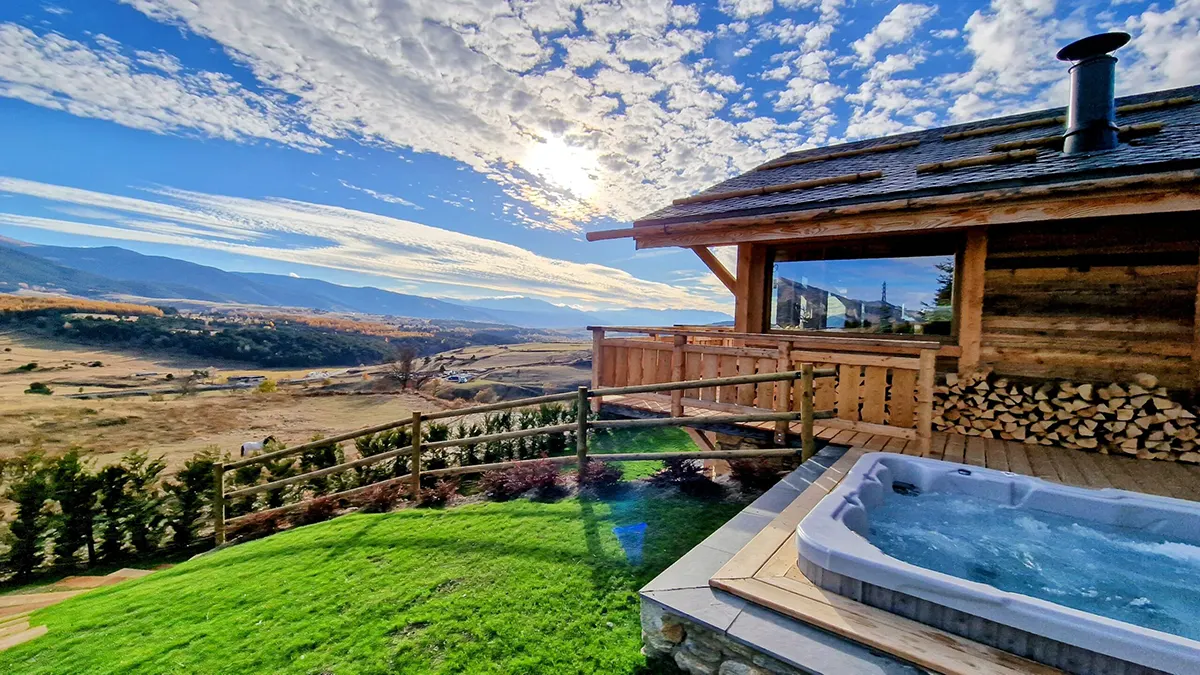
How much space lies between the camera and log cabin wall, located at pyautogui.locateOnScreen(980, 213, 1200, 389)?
180 inches

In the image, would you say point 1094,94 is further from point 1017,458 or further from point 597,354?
point 597,354

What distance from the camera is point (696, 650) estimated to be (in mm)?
2139

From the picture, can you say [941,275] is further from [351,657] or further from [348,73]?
[348,73]

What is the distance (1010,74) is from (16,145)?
91.9ft

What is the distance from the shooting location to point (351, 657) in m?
2.63

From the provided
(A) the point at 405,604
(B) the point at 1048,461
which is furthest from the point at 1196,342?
(A) the point at 405,604

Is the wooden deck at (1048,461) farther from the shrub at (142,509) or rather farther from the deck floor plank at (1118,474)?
the shrub at (142,509)

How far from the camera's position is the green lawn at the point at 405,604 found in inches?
103

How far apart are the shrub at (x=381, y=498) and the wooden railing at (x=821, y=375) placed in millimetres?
3843

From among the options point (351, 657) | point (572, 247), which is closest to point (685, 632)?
point (351, 657)

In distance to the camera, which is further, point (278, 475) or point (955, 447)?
point (278, 475)

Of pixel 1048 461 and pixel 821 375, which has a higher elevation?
pixel 821 375

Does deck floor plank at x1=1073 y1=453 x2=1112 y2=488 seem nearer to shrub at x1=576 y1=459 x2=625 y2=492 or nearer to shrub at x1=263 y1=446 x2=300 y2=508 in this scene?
shrub at x1=576 y1=459 x2=625 y2=492

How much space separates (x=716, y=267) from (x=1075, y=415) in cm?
483
